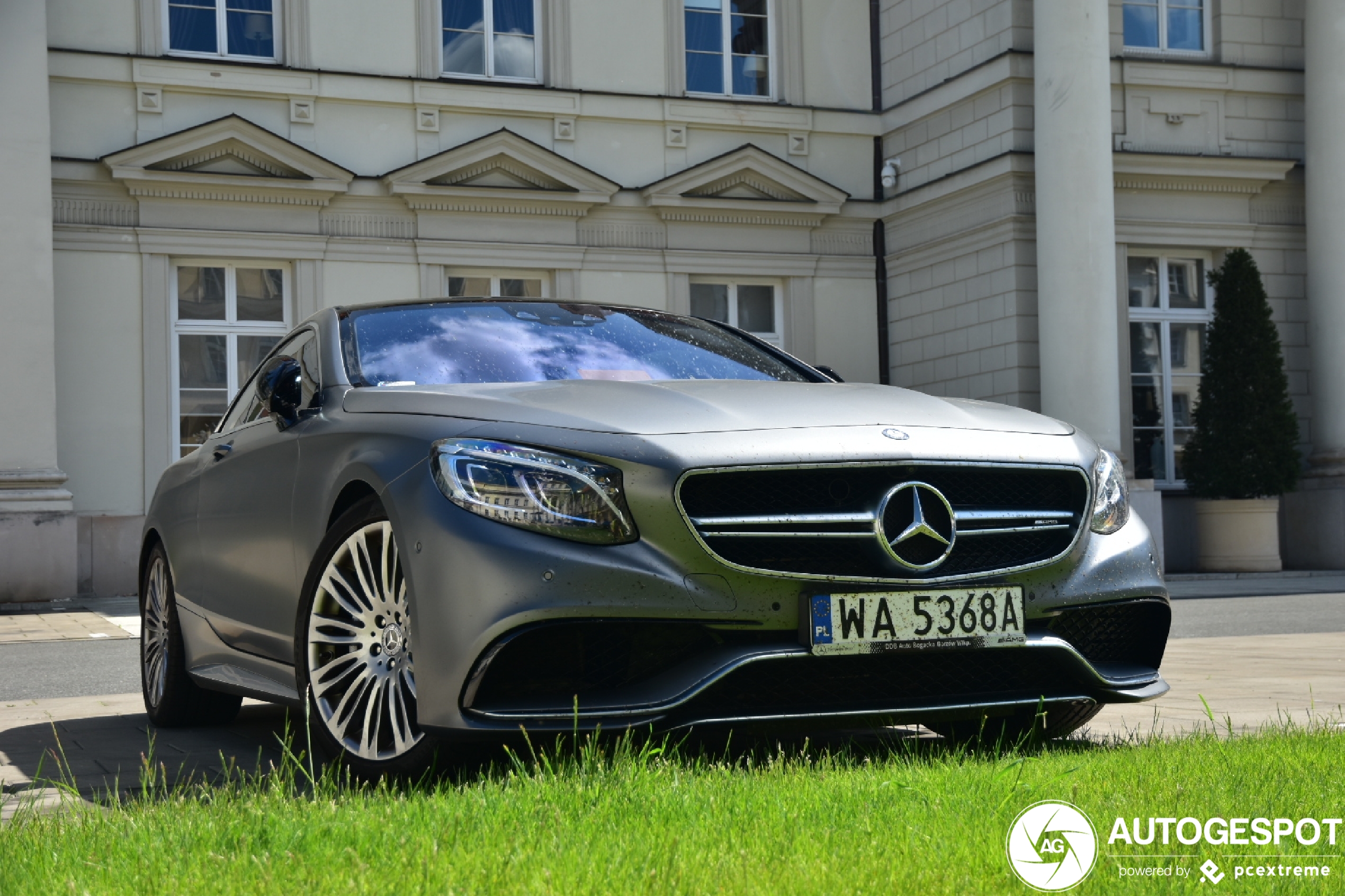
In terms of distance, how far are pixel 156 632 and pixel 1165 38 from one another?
15.3m

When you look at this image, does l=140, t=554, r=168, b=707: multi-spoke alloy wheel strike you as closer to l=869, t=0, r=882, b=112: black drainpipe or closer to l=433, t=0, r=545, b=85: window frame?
l=433, t=0, r=545, b=85: window frame

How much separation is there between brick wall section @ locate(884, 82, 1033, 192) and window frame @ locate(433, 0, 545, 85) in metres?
4.29

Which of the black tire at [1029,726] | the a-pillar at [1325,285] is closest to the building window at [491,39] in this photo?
the a-pillar at [1325,285]

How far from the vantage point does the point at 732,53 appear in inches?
748

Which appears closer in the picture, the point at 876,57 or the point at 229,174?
the point at 229,174

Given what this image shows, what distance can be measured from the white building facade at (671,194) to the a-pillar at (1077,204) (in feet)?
0.11

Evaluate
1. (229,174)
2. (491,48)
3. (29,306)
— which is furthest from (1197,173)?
(29,306)

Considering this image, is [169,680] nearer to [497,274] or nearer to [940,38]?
[497,274]

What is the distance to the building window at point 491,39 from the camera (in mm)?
17891

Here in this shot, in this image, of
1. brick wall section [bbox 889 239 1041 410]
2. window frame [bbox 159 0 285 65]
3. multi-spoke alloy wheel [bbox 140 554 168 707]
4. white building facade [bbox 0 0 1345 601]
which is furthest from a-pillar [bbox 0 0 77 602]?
multi-spoke alloy wheel [bbox 140 554 168 707]

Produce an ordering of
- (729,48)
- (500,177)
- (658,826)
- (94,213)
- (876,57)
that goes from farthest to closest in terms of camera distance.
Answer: (876,57)
(729,48)
(500,177)
(94,213)
(658,826)

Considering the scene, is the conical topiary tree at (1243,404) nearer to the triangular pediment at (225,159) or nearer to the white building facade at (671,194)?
the white building facade at (671,194)

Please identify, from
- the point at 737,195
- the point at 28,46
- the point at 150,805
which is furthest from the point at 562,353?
the point at 737,195

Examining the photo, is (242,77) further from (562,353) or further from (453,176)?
(562,353)
